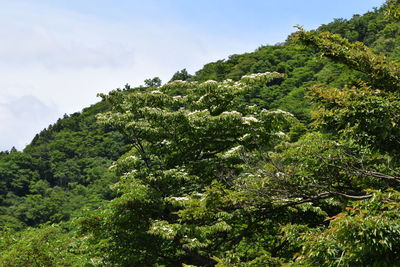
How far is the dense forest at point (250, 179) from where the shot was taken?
6.71 metres

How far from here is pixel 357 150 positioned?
855 cm

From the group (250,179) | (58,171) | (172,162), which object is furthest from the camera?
(58,171)

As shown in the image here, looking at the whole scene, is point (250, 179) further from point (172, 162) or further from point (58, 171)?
point (58, 171)

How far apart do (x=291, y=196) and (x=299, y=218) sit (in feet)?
11.5

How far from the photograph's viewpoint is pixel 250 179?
30.0 ft

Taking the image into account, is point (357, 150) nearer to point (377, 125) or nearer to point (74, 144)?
point (377, 125)

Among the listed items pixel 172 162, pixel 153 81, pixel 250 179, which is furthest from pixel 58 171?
pixel 250 179

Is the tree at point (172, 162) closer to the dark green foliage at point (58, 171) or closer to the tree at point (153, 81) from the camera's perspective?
the dark green foliage at point (58, 171)

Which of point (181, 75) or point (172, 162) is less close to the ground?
point (181, 75)

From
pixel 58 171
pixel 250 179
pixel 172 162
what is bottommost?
pixel 250 179

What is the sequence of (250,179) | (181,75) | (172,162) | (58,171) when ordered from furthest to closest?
1. (181,75)
2. (58,171)
3. (172,162)
4. (250,179)

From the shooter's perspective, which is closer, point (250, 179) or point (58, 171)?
point (250, 179)

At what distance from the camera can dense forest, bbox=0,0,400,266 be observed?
671 cm

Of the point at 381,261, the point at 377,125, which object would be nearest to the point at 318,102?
the point at 377,125
